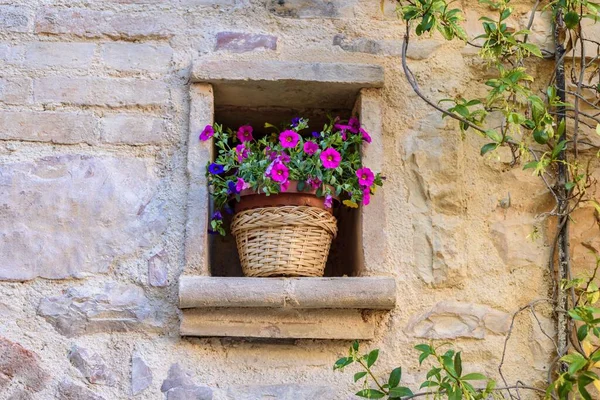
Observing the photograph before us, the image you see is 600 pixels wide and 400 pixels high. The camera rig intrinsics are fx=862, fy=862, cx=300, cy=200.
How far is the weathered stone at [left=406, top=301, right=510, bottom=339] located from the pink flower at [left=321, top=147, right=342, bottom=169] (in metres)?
0.46

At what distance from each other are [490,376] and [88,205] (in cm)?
116

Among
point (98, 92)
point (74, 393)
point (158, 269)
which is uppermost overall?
point (98, 92)

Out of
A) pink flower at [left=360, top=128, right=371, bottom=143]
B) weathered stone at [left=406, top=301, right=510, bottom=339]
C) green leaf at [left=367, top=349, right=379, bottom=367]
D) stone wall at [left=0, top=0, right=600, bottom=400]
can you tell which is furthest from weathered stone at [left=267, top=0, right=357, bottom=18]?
green leaf at [left=367, top=349, right=379, bottom=367]

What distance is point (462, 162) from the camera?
2.42 m

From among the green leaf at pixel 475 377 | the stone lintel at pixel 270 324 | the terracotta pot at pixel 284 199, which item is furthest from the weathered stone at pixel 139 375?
the green leaf at pixel 475 377

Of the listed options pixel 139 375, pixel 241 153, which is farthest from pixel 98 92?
pixel 139 375

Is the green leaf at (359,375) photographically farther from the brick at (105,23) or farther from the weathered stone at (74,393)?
the brick at (105,23)

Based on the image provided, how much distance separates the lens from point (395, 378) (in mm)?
2107

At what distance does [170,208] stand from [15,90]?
0.56 meters

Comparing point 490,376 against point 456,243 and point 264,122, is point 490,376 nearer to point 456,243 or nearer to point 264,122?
point 456,243

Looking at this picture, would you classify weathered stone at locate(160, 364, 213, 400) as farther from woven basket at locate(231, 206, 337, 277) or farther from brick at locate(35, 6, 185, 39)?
brick at locate(35, 6, 185, 39)

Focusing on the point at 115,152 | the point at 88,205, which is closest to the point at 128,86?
the point at 115,152

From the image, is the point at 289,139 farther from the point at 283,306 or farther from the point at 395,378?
the point at 395,378

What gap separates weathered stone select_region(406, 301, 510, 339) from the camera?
89.1 inches
